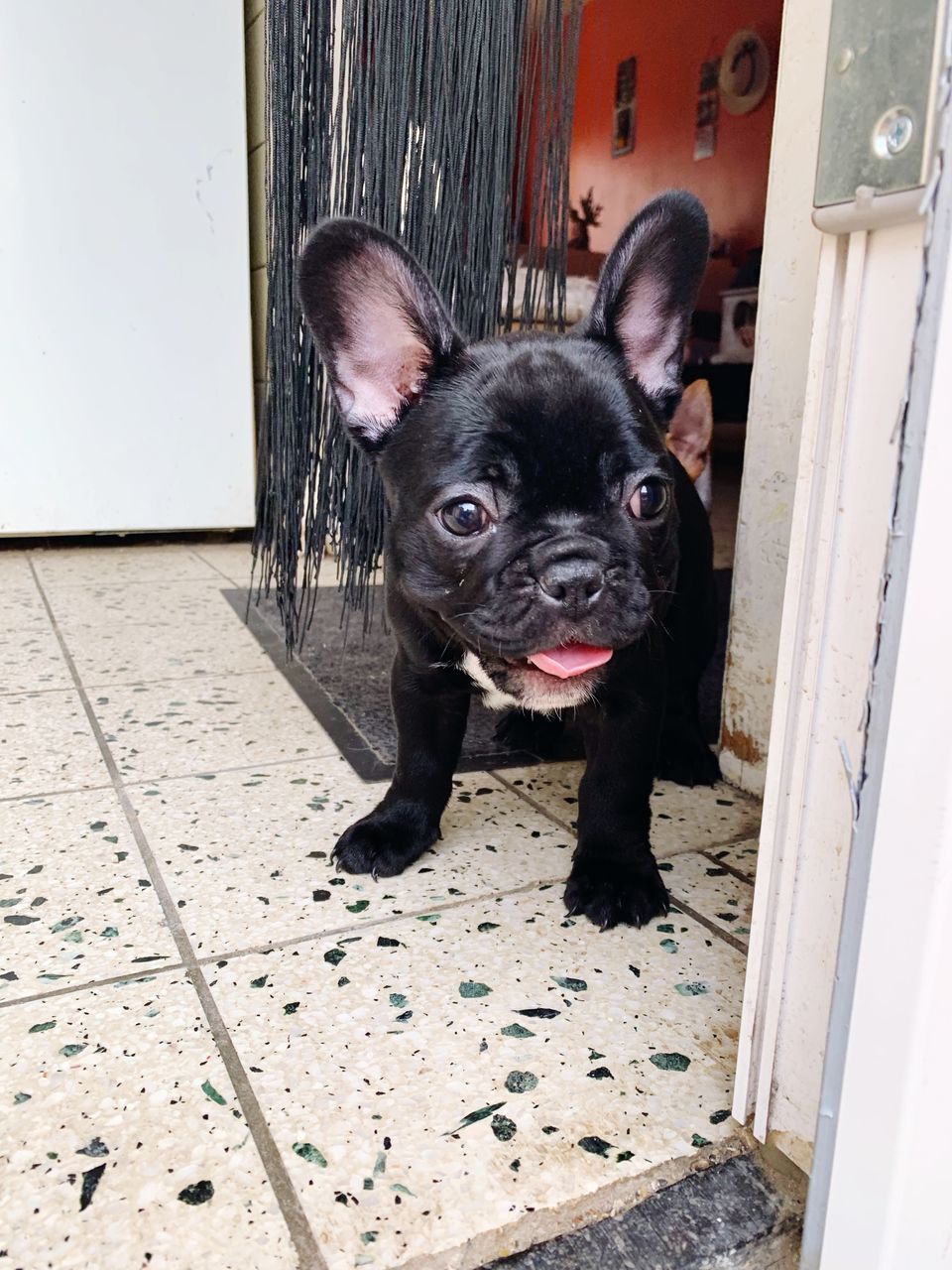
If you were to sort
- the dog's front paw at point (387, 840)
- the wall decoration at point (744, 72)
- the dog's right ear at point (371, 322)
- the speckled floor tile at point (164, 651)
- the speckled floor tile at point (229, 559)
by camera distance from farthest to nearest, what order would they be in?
the wall decoration at point (744, 72) < the speckled floor tile at point (229, 559) < the speckled floor tile at point (164, 651) < the dog's front paw at point (387, 840) < the dog's right ear at point (371, 322)

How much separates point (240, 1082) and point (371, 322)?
0.68 m

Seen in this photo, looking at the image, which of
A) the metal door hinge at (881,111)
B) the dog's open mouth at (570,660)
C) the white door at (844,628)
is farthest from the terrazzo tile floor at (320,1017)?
the metal door hinge at (881,111)

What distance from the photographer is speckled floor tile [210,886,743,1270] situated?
1.96ft

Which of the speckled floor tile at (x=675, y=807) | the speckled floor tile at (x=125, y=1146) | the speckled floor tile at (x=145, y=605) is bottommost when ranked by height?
the speckled floor tile at (x=675, y=807)

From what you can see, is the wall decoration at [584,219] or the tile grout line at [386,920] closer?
the tile grout line at [386,920]

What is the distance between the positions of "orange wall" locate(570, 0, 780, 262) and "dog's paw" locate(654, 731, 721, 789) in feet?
6.66

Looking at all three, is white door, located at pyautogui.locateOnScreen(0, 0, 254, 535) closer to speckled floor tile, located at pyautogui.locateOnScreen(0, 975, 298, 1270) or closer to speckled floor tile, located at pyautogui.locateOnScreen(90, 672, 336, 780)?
speckled floor tile, located at pyautogui.locateOnScreen(90, 672, 336, 780)

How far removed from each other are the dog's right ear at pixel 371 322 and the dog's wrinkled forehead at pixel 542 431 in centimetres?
6

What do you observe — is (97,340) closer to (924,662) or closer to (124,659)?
(124,659)

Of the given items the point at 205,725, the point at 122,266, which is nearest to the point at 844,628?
the point at 205,725

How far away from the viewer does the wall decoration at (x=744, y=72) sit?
9.64ft

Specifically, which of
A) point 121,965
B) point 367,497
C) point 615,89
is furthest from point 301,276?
point 615,89

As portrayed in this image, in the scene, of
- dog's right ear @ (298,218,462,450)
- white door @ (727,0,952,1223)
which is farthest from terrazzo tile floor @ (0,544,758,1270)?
dog's right ear @ (298,218,462,450)

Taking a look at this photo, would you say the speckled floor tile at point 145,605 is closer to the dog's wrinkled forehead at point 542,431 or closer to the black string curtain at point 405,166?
the black string curtain at point 405,166
